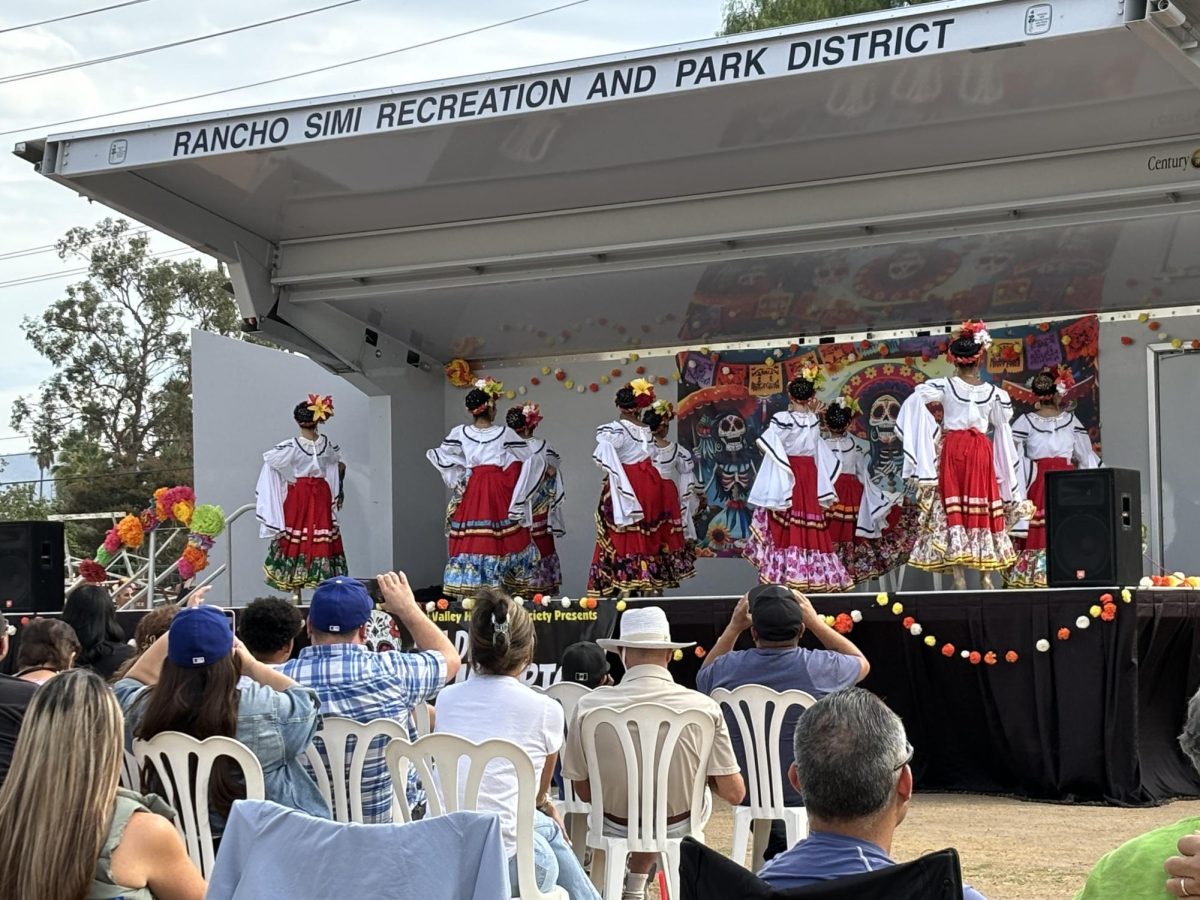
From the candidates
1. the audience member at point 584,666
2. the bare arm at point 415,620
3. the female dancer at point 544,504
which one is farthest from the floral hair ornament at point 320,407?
the bare arm at point 415,620

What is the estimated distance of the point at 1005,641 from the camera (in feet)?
23.4

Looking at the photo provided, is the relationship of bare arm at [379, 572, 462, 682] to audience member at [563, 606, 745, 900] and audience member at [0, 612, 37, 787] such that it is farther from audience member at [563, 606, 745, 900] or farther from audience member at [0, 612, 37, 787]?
audience member at [0, 612, 37, 787]

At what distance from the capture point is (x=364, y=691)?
3.92 m

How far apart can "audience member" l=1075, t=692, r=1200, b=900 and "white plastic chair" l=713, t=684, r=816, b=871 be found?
2335 millimetres

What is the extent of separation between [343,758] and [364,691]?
0.18 m

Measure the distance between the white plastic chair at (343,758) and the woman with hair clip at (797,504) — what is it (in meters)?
5.44

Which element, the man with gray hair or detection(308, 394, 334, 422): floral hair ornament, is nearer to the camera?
the man with gray hair

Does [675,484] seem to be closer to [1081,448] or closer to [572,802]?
[1081,448]

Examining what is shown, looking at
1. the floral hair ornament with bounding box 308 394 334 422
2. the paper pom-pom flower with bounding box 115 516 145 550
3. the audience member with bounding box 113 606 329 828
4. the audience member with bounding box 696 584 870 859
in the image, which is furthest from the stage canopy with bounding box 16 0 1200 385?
the audience member with bounding box 113 606 329 828

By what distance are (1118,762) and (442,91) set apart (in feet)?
14.9

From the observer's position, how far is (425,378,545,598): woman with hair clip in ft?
32.7

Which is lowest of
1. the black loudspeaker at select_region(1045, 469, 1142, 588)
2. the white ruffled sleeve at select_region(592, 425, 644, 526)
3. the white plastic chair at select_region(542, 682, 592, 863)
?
the white plastic chair at select_region(542, 682, 592, 863)

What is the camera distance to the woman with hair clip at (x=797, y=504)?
9227 mm

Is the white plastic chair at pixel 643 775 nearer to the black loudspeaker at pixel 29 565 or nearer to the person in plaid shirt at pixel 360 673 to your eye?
the person in plaid shirt at pixel 360 673
